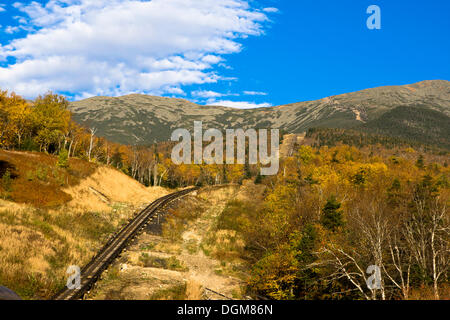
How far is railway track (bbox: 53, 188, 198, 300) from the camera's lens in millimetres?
16938

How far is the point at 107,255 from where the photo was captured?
79.2 ft

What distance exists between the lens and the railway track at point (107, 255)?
55.6 feet

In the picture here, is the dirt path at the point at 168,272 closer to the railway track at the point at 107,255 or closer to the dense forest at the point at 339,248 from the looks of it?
the railway track at the point at 107,255

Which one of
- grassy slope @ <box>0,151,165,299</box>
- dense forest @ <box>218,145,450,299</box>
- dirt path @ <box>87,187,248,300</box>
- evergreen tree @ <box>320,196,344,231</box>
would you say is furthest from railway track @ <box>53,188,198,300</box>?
evergreen tree @ <box>320,196,344,231</box>

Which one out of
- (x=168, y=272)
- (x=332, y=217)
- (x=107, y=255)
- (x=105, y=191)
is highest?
(x=105, y=191)

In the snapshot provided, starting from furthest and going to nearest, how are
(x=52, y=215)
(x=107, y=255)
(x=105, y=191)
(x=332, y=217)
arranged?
1. (x=105, y=191)
2. (x=332, y=217)
3. (x=52, y=215)
4. (x=107, y=255)

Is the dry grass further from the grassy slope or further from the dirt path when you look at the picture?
the dirt path

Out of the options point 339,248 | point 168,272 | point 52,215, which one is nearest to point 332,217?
point 339,248

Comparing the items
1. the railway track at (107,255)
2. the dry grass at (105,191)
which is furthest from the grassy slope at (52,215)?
the railway track at (107,255)

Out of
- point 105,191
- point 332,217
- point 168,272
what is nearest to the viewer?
point 168,272

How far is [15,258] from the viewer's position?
19.1m

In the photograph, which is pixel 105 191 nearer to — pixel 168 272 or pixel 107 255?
pixel 107 255

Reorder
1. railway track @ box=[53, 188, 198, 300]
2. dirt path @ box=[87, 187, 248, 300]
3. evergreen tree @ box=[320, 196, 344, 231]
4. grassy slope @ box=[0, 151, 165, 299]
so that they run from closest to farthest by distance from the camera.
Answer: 1. railway track @ box=[53, 188, 198, 300]
2. grassy slope @ box=[0, 151, 165, 299]
3. dirt path @ box=[87, 187, 248, 300]
4. evergreen tree @ box=[320, 196, 344, 231]
